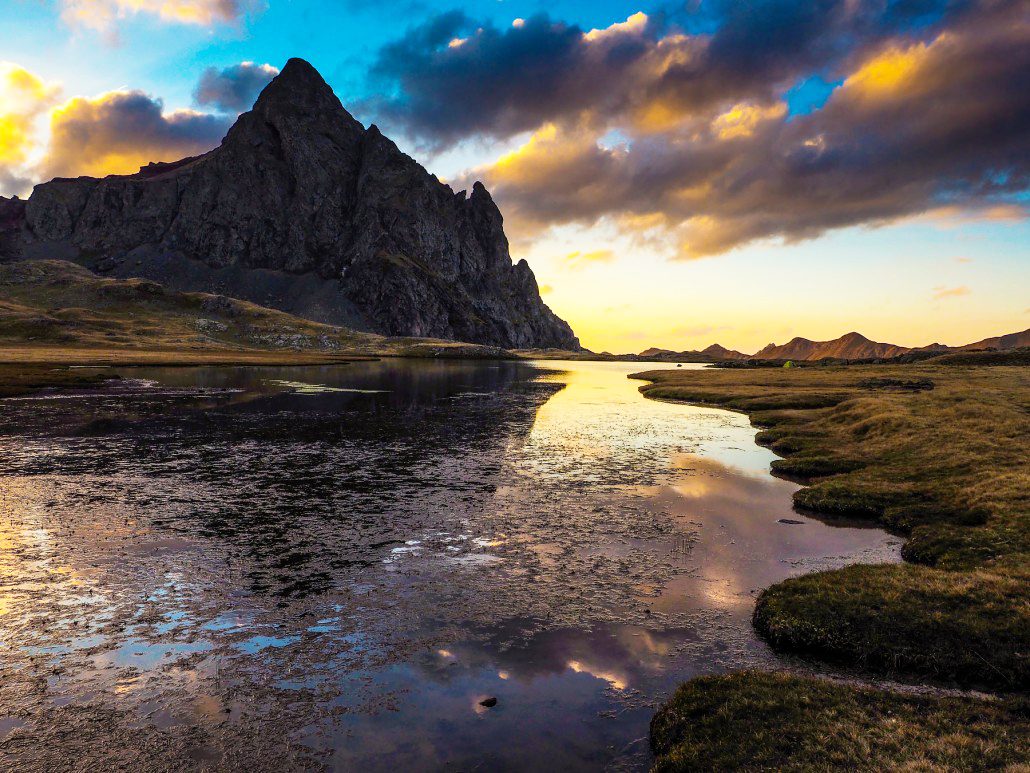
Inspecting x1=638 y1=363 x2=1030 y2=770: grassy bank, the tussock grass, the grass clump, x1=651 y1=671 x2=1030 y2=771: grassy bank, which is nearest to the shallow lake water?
x1=651 y1=671 x2=1030 y2=771: grassy bank

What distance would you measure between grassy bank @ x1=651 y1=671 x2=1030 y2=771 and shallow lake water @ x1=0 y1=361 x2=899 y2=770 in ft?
3.79

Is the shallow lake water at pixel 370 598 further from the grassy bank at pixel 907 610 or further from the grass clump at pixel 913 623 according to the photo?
the grassy bank at pixel 907 610

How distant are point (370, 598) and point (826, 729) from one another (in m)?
12.9

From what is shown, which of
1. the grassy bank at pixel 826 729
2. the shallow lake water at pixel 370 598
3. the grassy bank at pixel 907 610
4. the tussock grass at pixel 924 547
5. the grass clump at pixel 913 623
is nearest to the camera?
the grassy bank at pixel 826 729

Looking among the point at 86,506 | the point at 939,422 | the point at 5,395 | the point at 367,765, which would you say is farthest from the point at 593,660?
the point at 5,395

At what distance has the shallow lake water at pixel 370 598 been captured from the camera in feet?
36.5

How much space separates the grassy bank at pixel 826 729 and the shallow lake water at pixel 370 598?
3.79 ft

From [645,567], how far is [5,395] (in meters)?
85.2

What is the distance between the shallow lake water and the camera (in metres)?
11.1

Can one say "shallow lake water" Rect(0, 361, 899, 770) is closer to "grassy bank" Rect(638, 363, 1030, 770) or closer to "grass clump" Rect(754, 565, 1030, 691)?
"grass clump" Rect(754, 565, 1030, 691)

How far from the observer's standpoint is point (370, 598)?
17.1 metres

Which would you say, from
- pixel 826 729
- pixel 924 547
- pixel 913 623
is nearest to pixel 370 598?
pixel 826 729

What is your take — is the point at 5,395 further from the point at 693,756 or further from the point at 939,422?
the point at 939,422

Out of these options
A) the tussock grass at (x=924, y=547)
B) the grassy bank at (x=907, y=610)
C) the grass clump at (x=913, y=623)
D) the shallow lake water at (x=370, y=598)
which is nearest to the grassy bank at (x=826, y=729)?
the grassy bank at (x=907, y=610)
